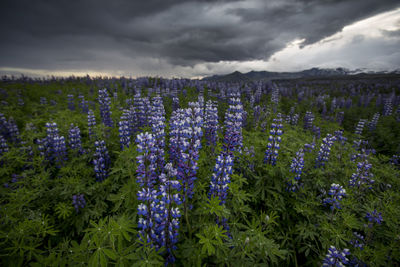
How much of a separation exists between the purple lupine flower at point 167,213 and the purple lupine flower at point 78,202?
2.37 m

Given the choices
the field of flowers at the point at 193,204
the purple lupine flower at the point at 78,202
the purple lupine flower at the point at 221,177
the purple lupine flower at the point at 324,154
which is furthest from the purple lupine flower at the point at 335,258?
the purple lupine flower at the point at 78,202

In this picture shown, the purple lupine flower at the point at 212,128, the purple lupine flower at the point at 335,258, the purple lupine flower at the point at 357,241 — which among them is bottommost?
the purple lupine flower at the point at 357,241

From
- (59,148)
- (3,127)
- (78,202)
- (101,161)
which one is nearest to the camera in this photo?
(78,202)

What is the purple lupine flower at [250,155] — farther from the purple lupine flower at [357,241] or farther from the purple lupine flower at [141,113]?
the purple lupine flower at [141,113]

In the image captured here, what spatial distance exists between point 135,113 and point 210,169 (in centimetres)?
404

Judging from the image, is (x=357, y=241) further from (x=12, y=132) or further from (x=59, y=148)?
(x=12, y=132)

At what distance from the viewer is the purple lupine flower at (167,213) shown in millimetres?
2537

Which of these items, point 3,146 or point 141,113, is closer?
point 3,146

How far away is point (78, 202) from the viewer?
3.92 meters

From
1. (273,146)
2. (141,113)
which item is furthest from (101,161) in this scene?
(273,146)

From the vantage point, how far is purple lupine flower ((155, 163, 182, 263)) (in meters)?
2.54

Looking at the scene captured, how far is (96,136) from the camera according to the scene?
5.50m

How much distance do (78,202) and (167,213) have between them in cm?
266

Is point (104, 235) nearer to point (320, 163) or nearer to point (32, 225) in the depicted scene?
point (32, 225)
